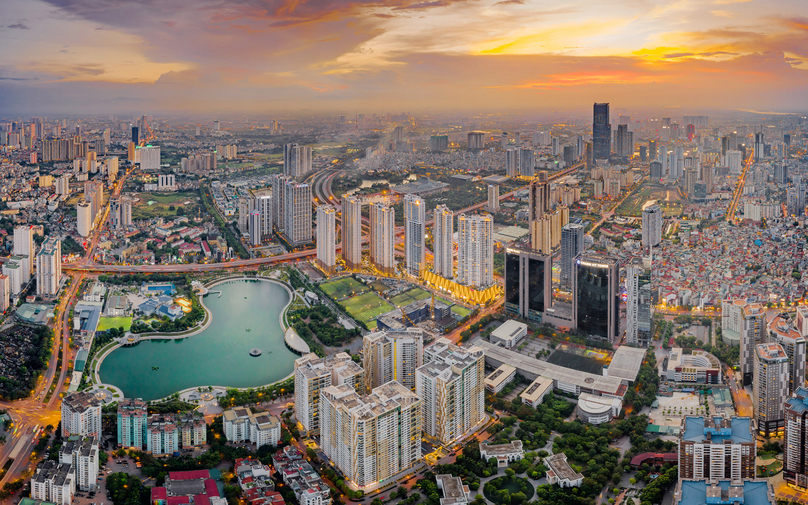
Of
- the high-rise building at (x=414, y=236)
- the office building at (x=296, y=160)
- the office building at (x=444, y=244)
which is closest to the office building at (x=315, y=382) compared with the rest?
the office building at (x=444, y=244)

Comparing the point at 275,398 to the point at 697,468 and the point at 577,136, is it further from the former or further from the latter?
the point at 577,136

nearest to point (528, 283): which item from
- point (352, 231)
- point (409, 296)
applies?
point (409, 296)

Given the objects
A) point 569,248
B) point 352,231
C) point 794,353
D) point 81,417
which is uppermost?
point 352,231

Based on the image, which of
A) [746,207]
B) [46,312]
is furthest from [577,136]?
[46,312]

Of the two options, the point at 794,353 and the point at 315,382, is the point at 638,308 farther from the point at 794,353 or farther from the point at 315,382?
the point at 315,382

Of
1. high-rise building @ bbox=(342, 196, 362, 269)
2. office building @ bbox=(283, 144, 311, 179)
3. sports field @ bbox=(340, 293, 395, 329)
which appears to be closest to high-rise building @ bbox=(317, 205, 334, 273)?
high-rise building @ bbox=(342, 196, 362, 269)
